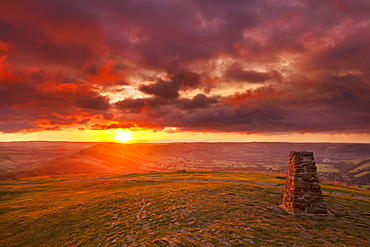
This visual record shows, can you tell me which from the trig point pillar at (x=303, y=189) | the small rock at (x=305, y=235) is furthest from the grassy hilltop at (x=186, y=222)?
the trig point pillar at (x=303, y=189)

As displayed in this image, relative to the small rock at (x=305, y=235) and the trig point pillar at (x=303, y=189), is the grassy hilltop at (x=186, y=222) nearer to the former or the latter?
the small rock at (x=305, y=235)

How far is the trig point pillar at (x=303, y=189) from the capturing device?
555 inches

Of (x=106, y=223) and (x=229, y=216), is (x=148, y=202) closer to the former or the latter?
(x=106, y=223)

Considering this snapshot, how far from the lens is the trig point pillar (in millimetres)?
14098

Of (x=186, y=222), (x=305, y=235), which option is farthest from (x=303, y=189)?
(x=186, y=222)

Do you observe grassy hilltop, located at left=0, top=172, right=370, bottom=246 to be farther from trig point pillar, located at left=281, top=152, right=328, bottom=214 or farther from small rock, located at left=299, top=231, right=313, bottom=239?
trig point pillar, located at left=281, top=152, right=328, bottom=214

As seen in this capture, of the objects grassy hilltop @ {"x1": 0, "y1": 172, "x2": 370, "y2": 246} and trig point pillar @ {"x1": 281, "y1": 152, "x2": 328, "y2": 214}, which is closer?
grassy hilltop @ {"x1": 0, "y1": 172, "x2": 370, "y2": 246}

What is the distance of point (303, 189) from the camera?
14.5 metres

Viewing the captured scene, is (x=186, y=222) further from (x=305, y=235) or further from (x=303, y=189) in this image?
(x=303, y=189)

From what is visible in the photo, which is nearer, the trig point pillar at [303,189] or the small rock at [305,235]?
the small rock at [305,235]

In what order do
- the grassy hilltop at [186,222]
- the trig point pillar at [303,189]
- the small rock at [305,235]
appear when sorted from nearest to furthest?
1. the grassy hilltop at [186,222]
2. the small rock at [305,235]
3. the trig point pillar at [303,189]

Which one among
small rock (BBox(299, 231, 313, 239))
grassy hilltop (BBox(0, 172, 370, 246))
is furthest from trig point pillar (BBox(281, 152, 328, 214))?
small rock (BBox(299, 231, 313, 239))

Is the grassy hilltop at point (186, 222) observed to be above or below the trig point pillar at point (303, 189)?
below

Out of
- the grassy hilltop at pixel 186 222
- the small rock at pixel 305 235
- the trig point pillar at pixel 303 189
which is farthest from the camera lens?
the trig point pillar at pixel 303 189
